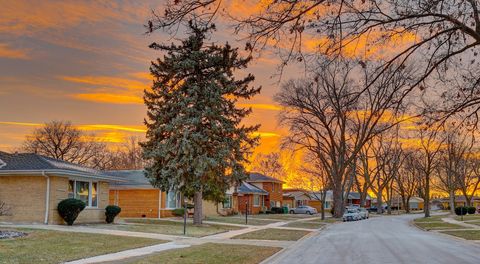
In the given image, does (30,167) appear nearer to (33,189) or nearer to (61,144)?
(33,189)

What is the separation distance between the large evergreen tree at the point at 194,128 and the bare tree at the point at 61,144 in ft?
139

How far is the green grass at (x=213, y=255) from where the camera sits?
1656cm

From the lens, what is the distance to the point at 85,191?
107 ft

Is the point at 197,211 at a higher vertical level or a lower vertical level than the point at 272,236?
higher

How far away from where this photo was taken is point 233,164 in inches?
1419

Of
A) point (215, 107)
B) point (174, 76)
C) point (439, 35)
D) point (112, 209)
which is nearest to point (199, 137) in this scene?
point (215, 107)

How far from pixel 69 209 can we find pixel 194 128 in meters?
9.82

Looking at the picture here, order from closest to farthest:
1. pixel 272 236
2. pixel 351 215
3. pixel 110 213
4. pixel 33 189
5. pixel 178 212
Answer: pixel 33 189, pixel 272 236, pixel 110 213, pixel 178 212, pixel 351 215

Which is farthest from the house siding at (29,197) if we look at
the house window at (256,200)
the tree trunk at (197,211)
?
the house window at (256,200)

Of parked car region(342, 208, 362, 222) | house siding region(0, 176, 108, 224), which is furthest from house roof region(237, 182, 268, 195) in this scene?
house siding region(0, 176, 108, 224)

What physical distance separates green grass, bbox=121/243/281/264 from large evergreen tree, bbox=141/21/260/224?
502 inches

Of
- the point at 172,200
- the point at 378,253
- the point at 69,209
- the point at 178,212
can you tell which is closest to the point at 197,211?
the point at 69,209

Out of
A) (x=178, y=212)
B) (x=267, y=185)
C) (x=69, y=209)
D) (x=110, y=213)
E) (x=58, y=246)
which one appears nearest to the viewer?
(x=58, y=246)

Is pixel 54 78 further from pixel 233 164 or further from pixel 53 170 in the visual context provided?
pixel 233 164
